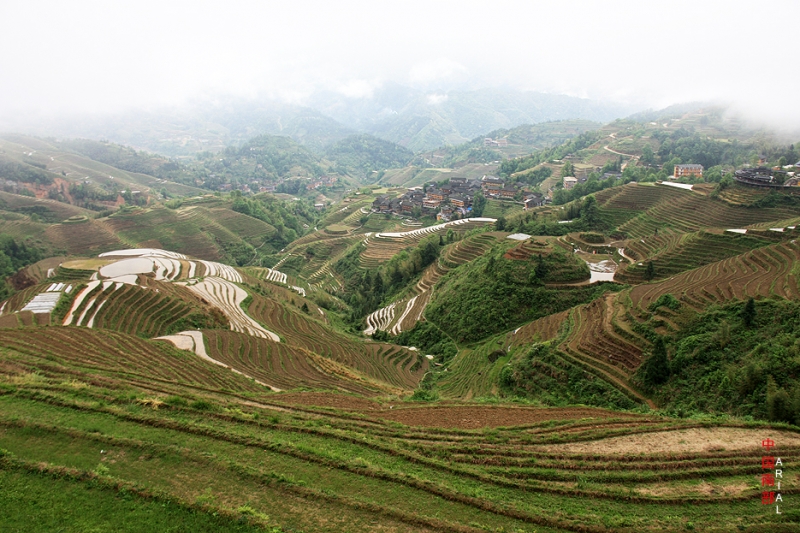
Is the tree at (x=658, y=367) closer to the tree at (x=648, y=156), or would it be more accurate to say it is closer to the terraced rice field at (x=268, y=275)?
the terraced rice field at (x=268, y=275)

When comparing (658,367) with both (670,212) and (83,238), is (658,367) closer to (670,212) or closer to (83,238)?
(670,212)

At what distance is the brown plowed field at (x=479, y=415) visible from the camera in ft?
45.4

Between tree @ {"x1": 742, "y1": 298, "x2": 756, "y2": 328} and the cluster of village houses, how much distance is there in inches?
2184

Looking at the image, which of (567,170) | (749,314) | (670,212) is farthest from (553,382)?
(567,170)

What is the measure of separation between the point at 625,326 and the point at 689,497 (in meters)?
13.1

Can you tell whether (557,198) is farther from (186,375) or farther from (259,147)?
(259,147)

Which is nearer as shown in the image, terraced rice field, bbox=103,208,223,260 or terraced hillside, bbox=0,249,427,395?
terraced hillside, bbox=0,249,427,395

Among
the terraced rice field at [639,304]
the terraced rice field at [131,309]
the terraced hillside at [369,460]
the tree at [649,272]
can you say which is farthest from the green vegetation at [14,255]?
the tree at [649,272]

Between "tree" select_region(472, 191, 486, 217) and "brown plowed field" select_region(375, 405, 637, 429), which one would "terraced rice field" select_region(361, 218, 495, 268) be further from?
"brown plowed field" select_region(375, 405, 637, 429)

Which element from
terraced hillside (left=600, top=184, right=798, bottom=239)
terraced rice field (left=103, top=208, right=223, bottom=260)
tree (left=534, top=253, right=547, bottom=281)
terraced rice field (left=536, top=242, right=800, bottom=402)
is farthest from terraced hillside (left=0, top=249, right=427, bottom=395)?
terraced rice field (left=103, top=208, right=223, bottom=260)

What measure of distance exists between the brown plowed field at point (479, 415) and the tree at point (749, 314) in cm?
911

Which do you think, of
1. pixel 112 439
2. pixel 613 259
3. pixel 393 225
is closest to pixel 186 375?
pixel 112 439

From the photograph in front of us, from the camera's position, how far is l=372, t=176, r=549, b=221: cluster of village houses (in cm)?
7750

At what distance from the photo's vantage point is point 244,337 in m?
25.9
